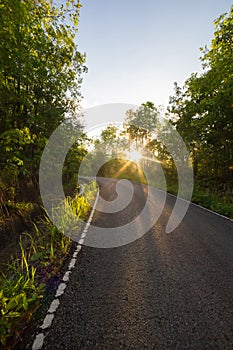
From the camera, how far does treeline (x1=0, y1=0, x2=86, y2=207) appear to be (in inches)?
204

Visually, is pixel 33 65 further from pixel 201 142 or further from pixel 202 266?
pixel 201 142

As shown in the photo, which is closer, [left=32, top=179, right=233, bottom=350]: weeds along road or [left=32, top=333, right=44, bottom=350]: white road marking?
[left=32, top=333, right=44, bottom=350]: white road marking

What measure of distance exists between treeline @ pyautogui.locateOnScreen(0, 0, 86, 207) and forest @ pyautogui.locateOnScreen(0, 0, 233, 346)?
0.03 meters

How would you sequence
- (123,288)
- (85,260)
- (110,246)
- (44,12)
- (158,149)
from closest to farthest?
(123,288)
(85,260)
(110,246)
(44,12)
(158,149)

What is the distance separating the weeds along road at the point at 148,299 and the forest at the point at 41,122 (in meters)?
0.67

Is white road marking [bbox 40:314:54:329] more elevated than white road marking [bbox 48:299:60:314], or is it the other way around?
white road marking [bbox 40:314:54:329]

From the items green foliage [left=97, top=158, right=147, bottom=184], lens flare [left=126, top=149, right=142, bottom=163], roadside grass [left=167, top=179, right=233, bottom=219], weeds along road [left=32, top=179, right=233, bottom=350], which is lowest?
weeds along road [left=32, top=179, right=233, bottom=350]

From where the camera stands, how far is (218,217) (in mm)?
8000

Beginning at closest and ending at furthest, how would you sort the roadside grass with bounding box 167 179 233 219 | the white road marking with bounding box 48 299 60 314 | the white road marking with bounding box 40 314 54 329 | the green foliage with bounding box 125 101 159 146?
the white road marking with bounding box 40 314 54 329, the white road marking with bounding box 48 299 60 314, the roadside grass with bounding box 167 179 233 219, the green foliage with bounding box 125 101 159 146

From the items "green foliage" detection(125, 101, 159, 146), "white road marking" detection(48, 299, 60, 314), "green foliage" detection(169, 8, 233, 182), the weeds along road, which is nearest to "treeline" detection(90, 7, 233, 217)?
"green foliage" detection(169, 8, 233, 182)

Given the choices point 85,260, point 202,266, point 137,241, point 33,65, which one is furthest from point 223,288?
point 33,65

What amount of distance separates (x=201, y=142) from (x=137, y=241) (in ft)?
47.3

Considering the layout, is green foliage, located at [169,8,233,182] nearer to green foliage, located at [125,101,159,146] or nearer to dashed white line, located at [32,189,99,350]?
dashed white line, located at [32,189,99,350]

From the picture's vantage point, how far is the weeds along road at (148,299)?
2018 millimetres
